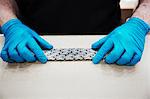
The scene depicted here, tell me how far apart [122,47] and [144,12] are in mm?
309

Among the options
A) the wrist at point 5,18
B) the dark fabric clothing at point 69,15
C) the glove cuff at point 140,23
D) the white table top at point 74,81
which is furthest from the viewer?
the dark fabric clothing at point 69,15

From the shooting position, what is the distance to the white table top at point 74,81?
2.74 ft


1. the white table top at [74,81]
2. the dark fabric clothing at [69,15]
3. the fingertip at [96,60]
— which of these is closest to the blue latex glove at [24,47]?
the white table top at [74,81]

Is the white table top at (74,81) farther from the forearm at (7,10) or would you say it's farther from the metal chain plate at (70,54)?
the forearm at (7,10)

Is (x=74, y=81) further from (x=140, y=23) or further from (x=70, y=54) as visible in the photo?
(x=140, y=23)

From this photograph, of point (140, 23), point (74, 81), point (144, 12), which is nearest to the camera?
point (74, 81)

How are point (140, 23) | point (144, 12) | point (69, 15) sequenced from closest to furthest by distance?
point (140, 23) → point (144, 12) → point (69, 15)

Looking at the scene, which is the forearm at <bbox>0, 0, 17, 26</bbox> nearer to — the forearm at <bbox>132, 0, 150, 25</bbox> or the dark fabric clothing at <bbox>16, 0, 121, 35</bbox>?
the dark fabric clothing at <bbox>16, 0, 121, 35</bbox>

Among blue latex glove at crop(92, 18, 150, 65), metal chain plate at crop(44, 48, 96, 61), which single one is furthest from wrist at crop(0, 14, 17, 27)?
blue latex glove at crop(92, 18, 150, 65)

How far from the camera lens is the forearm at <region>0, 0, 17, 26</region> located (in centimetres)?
116

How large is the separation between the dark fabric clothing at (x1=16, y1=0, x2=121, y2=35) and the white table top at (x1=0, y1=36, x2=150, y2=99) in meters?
0.41

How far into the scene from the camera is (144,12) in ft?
3.78

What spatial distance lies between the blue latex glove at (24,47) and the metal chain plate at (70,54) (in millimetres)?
27

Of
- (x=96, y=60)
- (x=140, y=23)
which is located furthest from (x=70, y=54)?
(x=140, y=23)
